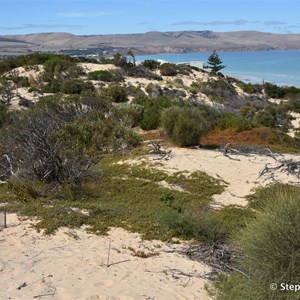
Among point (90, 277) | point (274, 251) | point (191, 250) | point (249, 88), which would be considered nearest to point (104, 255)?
point (90, 277)

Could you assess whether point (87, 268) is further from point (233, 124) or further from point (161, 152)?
point (233, 124)

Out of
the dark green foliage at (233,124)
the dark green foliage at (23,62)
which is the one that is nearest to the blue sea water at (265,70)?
the dark green foliage at (23,62)

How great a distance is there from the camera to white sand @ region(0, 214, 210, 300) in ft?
19.0

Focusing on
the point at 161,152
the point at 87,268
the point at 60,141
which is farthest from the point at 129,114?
the point at 87,268

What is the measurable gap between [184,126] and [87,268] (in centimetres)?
891

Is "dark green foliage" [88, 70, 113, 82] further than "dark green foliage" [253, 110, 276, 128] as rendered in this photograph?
Yes

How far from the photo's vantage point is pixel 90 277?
6.23 metres

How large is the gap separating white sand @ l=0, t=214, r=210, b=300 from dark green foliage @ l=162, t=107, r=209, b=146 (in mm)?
7095

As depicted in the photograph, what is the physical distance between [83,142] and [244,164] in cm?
566

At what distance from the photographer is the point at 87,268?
654cm

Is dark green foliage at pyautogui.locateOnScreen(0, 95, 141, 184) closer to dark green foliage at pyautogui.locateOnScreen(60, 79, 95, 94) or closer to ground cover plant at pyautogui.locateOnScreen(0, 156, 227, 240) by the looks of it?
ground cover plant at pyautogui.locateOnScreen(0, 156, 227, 240)

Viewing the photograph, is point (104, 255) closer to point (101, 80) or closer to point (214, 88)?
point (101, 80)

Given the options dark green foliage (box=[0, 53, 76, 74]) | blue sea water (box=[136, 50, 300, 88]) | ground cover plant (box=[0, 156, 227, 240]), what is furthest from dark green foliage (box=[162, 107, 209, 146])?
blue sea water (box=[136, 50, 300, 88])

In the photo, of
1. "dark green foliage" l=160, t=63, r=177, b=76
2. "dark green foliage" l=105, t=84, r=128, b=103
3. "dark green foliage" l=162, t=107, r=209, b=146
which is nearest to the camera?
"dark green foliage" l=162, t=107, r=209, b=146
